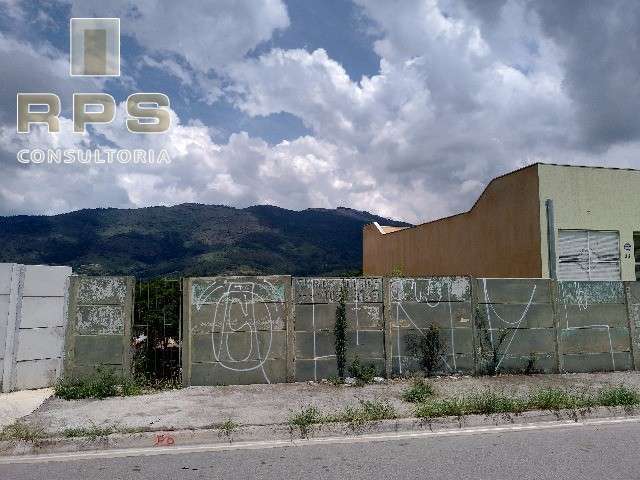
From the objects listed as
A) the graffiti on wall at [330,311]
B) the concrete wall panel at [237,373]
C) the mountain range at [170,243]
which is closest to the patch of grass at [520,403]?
the graffiti on wall at [330,311]

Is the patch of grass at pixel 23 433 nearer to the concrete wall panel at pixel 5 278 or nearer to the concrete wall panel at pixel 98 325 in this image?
the concrete wall panel at pixel 98 325

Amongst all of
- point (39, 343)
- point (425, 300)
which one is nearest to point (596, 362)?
point (425, 300)

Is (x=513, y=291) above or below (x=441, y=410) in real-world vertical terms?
above

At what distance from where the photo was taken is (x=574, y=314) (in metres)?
10.1

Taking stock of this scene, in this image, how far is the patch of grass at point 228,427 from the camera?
6.25m

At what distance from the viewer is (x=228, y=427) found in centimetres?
634

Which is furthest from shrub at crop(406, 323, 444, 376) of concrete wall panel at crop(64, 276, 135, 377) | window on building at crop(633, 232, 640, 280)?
window on building at crop(633, 232, 640, 280)

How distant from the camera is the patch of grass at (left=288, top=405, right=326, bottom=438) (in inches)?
250

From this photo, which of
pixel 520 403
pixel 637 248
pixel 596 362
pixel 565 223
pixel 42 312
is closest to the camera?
pixel 520 403

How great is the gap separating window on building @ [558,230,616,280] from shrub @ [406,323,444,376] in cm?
625

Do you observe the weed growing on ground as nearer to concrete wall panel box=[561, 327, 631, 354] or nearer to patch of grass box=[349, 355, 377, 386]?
patch of grass box=[349, 355, 377, 386]

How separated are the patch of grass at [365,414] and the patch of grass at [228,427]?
3.85ft

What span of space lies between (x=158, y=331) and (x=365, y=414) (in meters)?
4.01

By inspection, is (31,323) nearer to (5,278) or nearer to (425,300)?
(5,278)
